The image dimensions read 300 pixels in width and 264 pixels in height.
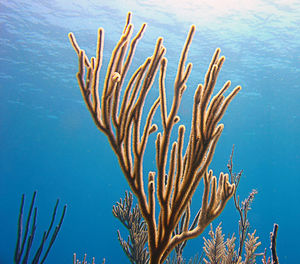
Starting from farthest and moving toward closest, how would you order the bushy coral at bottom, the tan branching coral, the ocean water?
the ocean water < the bushy coral at bottom < the tan branching coral

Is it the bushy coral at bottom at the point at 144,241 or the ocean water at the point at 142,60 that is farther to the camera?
the ocean water at the point at 142,60

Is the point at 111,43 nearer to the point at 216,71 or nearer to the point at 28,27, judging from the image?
the point at 28,27

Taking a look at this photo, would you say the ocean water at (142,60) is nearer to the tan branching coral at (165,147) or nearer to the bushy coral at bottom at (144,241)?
the bushy coral at bottom at (144,241)

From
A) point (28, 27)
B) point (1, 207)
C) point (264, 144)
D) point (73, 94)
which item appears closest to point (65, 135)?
point (73, 94)

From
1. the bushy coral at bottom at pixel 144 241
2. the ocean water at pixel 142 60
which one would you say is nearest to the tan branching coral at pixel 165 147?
the bushy coral at bottom at pixel 144 241

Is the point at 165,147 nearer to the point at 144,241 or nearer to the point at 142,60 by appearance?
the point at 144,241

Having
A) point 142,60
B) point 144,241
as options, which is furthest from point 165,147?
point 142,60

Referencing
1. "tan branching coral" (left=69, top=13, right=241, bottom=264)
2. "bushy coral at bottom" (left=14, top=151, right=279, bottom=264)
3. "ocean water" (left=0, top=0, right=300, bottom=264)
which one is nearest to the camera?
"tan branching coral" (left=69, top=13, right=241, bottom=264)

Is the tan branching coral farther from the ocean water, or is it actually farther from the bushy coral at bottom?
the ocean water

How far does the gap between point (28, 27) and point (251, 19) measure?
14872 mm

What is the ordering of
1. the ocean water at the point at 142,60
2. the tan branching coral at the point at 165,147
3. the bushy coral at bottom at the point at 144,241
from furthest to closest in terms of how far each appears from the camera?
the ocean water at the point at 142,60 < the bushy coral at bottom at the point at 144,241 < the tan branching coral at the point at 165,147

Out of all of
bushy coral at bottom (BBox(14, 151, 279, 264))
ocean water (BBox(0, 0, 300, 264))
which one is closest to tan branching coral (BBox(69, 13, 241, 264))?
bushy coral at bottom (BBox(14, 151, 279, 264))

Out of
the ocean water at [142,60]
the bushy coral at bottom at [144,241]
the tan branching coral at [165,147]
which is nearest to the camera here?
the tan branching coral at [165,147]

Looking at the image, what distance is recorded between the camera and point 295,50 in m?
20.3
